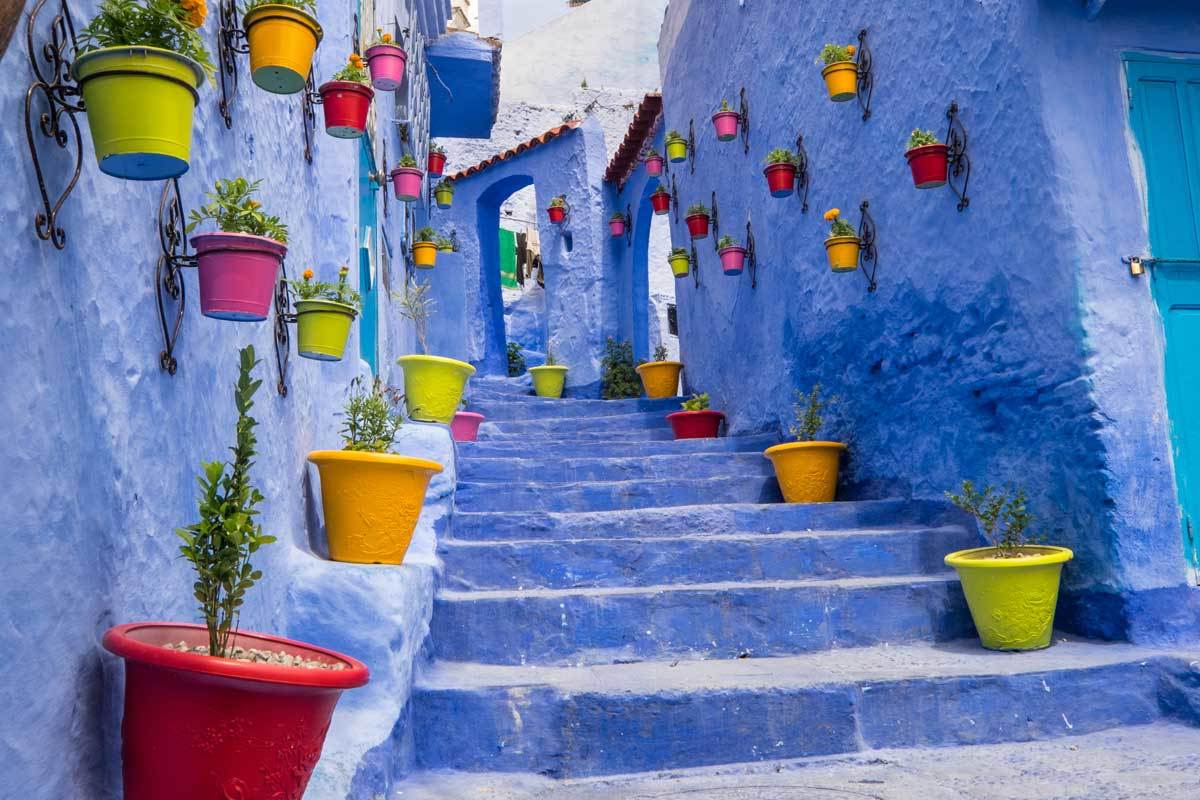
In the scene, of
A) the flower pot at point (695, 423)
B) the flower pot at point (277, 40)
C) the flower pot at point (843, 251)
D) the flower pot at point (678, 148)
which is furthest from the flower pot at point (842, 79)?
the flower pot at point (678, 148)

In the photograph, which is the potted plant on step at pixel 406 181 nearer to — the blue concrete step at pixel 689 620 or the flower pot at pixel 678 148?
the flower pot at pixel 678 148

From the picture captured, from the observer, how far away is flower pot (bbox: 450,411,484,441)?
6.93 meters

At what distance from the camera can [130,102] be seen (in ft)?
5.28

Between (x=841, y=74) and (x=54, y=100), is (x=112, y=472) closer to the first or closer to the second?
(x=54, y=100)

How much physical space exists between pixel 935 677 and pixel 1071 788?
61 centimetres

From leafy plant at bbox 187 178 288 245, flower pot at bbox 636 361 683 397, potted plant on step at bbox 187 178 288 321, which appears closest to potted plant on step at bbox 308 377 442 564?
leafy plant at bbox 187 178 288 245

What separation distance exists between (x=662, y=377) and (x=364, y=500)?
614cm

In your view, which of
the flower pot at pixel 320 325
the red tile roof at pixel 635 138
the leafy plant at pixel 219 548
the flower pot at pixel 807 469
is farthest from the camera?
the red tile roof at pixel 635 138

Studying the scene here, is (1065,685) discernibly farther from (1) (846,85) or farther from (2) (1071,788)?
(1) (846,85)

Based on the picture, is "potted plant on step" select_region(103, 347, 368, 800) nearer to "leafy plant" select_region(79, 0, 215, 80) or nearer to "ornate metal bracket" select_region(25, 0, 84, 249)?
"ornate metal bracket" select_region(25, 0, 84, 249)

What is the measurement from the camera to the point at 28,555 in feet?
4.93

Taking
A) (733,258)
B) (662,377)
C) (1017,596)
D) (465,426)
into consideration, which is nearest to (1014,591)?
(1017,596)

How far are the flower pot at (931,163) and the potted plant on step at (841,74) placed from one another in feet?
3.01

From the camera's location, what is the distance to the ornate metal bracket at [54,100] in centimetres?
159
